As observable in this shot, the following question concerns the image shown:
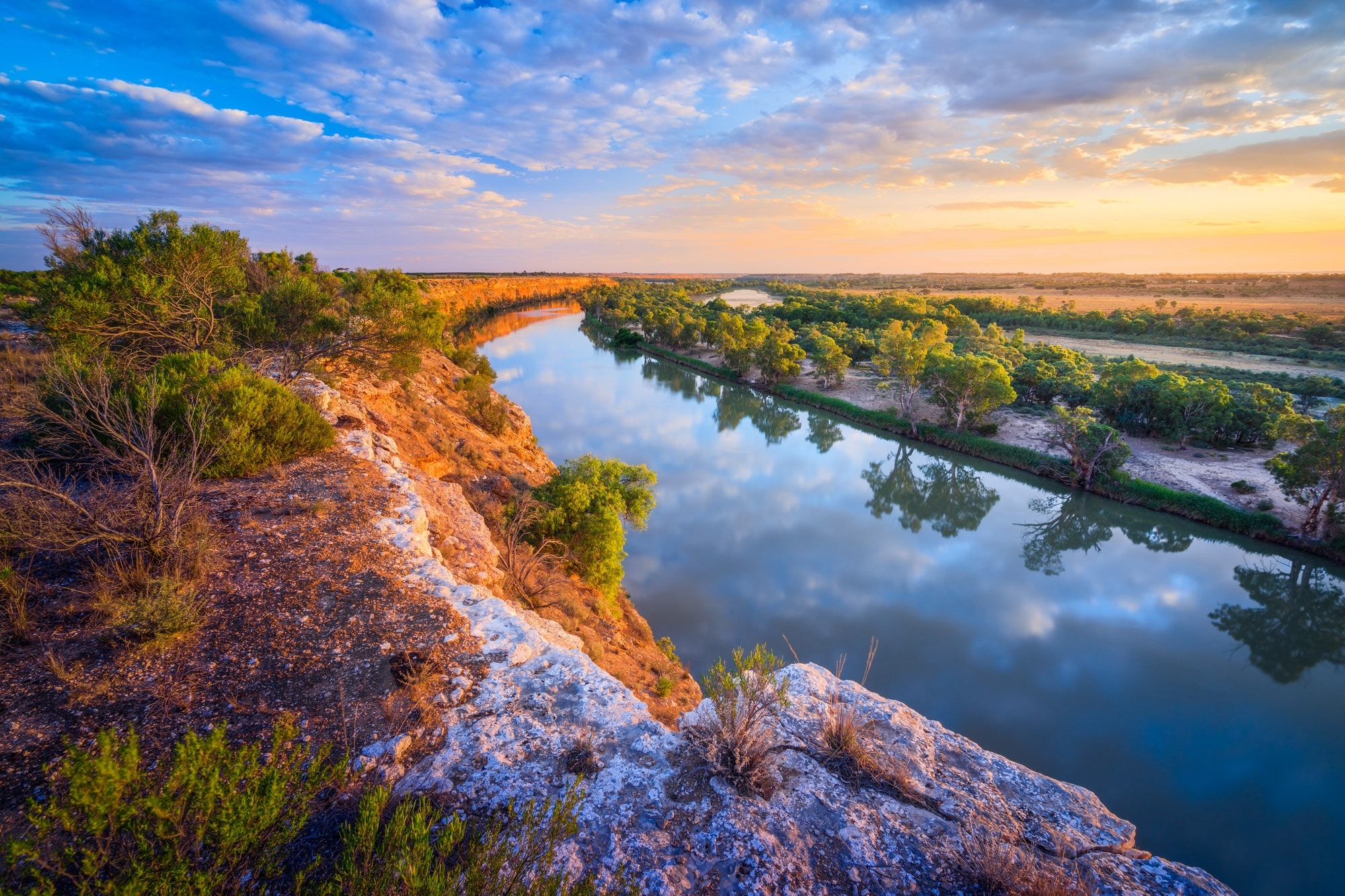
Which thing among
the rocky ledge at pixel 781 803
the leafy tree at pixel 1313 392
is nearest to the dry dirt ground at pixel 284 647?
the rocky ledge at pixel 781 803

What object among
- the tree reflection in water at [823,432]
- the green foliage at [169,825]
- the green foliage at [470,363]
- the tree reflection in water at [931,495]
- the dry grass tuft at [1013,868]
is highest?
the green foliage at [169,825]

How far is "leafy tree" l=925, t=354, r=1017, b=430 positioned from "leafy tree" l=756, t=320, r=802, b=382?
13224mm

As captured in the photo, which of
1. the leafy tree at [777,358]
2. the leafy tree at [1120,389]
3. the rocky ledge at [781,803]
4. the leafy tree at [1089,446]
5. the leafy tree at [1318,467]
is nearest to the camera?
the rocky ledge at [781,803]

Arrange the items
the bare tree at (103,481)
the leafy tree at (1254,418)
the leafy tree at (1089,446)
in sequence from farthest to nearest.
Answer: the leafy tree at (1254,418) < the leafy tree at (1089,446) < the bare tree at (103,481)

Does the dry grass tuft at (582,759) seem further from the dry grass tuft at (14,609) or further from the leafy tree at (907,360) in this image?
the leafy tree at (907,360)

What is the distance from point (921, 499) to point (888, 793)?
67.3ft

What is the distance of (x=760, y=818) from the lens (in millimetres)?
4996

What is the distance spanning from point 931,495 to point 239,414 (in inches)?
982

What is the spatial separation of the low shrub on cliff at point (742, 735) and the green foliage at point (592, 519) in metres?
6.79

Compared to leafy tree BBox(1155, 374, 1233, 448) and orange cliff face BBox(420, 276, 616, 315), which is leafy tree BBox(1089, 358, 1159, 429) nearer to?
leafy tree BBox(1155, 374, 1233, 448)

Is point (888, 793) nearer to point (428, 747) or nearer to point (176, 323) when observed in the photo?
point (428, 747)

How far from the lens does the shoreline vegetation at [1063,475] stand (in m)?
18.5

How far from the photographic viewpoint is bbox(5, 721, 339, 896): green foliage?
8.31 ft

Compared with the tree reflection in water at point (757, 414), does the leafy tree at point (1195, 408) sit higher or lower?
higher
